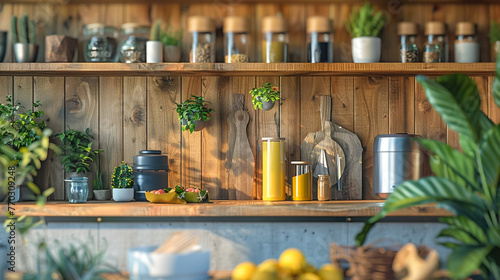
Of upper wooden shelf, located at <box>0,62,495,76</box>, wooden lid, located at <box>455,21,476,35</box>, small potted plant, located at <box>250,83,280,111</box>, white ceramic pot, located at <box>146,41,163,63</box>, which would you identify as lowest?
small potted plant, located at <box>250,83,280,111</box>

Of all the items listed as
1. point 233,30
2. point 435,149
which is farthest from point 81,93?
point 435,149

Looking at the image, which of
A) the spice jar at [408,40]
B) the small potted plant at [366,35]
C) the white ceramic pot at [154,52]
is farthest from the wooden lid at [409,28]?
the white ceramic pot at [154,52]

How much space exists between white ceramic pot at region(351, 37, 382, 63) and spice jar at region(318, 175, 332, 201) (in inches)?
21.9

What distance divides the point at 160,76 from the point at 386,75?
1.08m

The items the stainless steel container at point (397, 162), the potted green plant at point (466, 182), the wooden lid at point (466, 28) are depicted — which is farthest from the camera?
the wooden lid at point (466, 28)

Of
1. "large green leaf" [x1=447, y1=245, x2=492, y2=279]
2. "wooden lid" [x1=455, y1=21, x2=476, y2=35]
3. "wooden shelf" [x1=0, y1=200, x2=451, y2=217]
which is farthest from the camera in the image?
"wooden lid" [x1=455, y1=21, x2=476, y2=35]

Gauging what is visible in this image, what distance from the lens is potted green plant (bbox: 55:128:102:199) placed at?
2881mm

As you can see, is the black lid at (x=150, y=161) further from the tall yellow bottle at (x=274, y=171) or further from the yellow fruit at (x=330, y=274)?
the yellow fruit at (x=330, y=274)

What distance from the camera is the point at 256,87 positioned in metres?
2.99

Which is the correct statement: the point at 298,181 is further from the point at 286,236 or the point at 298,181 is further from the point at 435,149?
the point at 435,149

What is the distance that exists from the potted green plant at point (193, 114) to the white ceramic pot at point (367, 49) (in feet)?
2.38

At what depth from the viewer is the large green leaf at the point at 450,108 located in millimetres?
1371

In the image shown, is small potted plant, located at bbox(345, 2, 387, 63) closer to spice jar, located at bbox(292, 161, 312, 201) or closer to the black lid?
spice jar, located at bbox(292, 161, 312, 201)

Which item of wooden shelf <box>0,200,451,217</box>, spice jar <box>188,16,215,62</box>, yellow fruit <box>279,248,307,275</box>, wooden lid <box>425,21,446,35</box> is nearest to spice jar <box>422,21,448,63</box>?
wooden lid <box>425,21,446,35</box>
